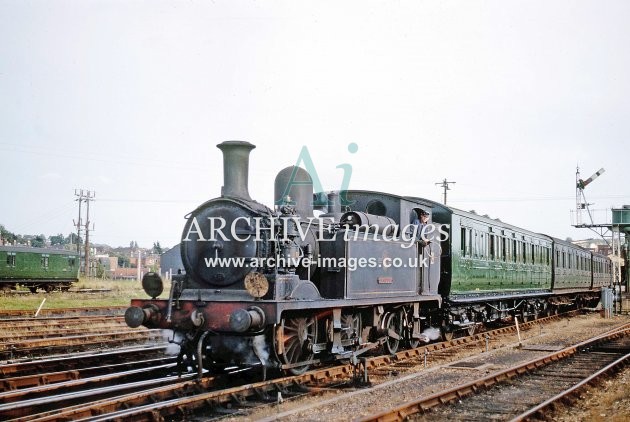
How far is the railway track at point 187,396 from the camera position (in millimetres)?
7102

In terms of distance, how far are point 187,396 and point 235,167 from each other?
347cm

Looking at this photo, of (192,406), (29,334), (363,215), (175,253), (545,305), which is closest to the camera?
(192,406)

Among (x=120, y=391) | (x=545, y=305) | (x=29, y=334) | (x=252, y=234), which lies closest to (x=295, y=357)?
(x=252, y=234)

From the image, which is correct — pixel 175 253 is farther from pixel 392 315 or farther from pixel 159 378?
pixel 392 315

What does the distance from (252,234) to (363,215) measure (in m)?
2.38

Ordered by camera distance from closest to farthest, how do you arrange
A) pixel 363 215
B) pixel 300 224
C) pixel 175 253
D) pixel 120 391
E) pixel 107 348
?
1. pixel 120 391
2. pixel 300 224
3. pixel 363 215
4. pixel 175 253
5. pixel 107 348

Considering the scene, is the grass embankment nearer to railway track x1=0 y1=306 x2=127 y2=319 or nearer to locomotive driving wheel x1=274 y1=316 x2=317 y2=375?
railway track x1=0 y1=306 x2=127 y2=319

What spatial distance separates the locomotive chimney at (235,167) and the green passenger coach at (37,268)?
Answer: 27653 mm

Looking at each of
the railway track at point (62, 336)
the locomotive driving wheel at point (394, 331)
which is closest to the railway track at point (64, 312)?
the railway track at point (62, 336)

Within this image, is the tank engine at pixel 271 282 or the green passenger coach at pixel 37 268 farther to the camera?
the green passenger coach at pixel 37 268

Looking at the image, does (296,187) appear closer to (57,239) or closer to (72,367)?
(72,367)

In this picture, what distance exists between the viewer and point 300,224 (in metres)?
9.52

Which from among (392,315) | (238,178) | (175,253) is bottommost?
(392,315)

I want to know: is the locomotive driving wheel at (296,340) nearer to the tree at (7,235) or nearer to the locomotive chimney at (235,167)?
the locomotive chimney at (235,167)
